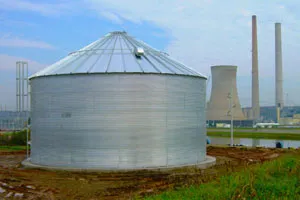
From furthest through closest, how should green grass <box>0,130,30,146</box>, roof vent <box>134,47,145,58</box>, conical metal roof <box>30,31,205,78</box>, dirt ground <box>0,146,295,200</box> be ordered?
green grass <box>0,130,30,146</box>, roof vent <box>134,47,145,58</box>, conical metal roof <box>30,31,205,78</box>, dirt ground <box>0,146,295,200</box>

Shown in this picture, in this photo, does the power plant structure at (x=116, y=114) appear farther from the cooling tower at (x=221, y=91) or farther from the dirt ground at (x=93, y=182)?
the cooling tower at (x=221, y=91)

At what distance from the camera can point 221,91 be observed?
93.9 metres

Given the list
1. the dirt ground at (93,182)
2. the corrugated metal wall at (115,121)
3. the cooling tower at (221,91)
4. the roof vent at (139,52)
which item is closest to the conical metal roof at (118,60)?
the roof vent at (139,52)

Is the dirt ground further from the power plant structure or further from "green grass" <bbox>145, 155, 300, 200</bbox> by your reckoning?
"green grass" <bbox>145, 155, 300, 200</bbox>

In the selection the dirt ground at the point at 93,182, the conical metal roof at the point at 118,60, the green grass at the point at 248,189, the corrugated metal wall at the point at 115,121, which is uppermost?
the conical metal roof at the point at 118,60

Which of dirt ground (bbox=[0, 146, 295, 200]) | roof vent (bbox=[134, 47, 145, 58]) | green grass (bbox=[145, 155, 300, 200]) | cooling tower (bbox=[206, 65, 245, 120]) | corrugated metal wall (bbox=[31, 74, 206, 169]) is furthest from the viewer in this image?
cooling tower (bbox=[206, 65, 245, 120])

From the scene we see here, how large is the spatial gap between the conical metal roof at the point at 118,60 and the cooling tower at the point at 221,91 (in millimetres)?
58672

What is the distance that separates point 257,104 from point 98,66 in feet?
341

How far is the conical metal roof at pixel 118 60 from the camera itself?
23.7 meters

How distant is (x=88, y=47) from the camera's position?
28141 mm

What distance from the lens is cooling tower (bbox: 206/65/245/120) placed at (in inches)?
3556

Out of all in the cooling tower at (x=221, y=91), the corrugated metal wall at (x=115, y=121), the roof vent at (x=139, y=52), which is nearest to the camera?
the corrugated metal wall at (x=115, y=121)

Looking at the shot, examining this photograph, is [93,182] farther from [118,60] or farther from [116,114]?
[118,60]

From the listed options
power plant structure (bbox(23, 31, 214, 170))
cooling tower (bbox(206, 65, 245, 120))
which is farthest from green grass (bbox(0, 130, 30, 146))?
cooling tower (bbox(206, 65, 245, 120))
